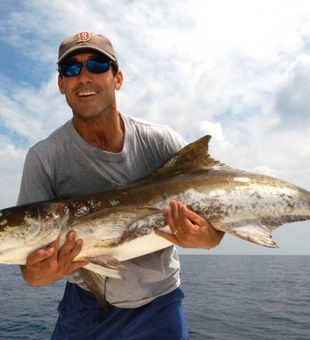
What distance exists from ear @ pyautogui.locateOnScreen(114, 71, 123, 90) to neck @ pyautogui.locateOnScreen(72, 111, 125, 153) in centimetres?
32

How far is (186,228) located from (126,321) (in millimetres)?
1128

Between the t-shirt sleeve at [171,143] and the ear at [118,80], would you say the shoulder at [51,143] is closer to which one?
the ear at [118,80]

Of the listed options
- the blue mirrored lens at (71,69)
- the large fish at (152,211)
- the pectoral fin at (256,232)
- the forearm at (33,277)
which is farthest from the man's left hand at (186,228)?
the blue mirrored lens at (71,69)

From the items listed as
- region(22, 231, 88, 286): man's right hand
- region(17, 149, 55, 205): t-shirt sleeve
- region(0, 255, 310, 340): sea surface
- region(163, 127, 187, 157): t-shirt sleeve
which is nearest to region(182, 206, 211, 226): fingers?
region(163, 127, 187, 157): t-shirt sleeve

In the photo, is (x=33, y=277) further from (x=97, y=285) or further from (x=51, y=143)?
(x=51, y=143)

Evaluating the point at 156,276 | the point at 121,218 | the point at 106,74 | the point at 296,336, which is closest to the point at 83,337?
the point at 156,276

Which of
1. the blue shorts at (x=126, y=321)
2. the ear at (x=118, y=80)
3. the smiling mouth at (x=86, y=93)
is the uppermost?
the ear at (x=118, y=80)

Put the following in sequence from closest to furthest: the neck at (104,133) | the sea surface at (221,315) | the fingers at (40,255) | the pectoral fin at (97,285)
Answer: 1. the fingers at (40,255)
2. the pectoral fin at (97,285)
3. the neck at (104,133)
4. the sea surface at (221,315)

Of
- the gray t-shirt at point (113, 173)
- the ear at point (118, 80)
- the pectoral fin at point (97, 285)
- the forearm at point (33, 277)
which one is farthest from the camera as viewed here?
the ear at point (118, 80)

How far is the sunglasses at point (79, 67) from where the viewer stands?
413 centimetres

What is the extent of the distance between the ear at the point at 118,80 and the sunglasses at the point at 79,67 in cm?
26

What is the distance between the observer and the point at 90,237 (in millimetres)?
3736

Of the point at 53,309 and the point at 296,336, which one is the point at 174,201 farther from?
the point at 53,309

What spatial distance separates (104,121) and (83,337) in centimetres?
210
